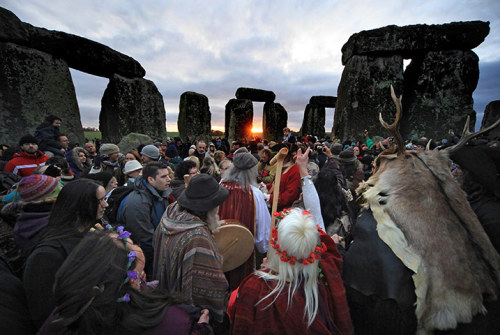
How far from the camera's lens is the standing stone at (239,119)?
21.1m

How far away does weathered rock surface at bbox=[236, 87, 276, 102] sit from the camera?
22.0 m

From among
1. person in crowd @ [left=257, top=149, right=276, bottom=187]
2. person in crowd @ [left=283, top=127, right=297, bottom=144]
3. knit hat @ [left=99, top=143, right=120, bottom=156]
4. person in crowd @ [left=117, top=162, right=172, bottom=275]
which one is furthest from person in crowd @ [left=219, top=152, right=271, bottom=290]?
person in crowd @ [left=283, top=127, right=297, bottom=144]

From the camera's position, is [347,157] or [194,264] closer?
[194,264]

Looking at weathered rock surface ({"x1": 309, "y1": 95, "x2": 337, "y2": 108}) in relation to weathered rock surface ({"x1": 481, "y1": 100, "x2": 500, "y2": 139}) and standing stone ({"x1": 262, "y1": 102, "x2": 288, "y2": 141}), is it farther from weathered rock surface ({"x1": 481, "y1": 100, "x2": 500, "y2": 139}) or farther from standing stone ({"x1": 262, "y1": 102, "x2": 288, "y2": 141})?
weathered rock surface ({"x1": 481, "y1": 100, "x2": 500, "y2": 139})

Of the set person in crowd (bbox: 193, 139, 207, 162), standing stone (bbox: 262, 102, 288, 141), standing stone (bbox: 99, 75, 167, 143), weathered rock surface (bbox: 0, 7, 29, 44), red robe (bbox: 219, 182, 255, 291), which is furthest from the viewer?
standing stone (bbox: 262, 102, 288, 141)

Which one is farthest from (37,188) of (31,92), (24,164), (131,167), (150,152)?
(31,92)

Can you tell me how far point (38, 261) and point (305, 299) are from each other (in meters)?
1.58

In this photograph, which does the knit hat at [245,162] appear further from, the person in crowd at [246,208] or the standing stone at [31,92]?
the standing stone at [31,92]

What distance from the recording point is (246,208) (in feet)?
9.45

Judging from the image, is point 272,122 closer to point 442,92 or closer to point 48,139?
point 442,92

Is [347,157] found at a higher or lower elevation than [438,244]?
higher

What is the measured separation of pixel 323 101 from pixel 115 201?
90.8 feet

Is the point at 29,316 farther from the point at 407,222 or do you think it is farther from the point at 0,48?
the point at 0,48

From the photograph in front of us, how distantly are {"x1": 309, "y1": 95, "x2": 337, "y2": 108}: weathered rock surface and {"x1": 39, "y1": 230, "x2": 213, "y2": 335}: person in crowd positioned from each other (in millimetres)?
28507
